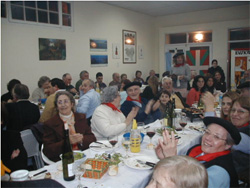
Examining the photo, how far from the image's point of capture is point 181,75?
6988 mm

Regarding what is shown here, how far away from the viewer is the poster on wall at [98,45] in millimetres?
7727

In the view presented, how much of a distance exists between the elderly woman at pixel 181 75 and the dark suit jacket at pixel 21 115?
437cm

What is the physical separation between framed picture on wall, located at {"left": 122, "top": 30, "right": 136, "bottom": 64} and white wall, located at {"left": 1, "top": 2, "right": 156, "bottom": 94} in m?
0.20

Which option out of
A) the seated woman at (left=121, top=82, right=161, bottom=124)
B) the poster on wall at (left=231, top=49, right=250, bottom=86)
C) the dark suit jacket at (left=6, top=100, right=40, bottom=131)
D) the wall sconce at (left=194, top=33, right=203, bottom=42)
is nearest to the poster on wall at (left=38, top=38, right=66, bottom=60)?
the dark suit jacket at (left=6, top=100, right=40, bottom=131)

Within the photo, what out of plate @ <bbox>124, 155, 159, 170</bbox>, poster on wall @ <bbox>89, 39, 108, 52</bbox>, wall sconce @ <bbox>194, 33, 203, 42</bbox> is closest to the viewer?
plate @ <bbox>124, 155, 159, 170</bbox>

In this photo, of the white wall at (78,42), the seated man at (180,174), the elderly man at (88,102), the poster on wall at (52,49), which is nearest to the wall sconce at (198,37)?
the white wall at (78,42)

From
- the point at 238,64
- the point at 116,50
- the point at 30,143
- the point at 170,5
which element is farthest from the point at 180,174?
the point at 238,64

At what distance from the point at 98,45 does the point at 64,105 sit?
5531 mm

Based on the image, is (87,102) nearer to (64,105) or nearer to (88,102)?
(88,102)

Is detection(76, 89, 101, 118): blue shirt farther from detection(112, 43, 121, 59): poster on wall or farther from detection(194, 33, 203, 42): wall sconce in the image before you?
detection(194, 33, 203, 42): wall sconce

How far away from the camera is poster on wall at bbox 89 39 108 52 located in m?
7.73

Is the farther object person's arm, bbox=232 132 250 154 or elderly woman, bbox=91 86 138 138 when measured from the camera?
elderly woman, bbox=91 86 138 138

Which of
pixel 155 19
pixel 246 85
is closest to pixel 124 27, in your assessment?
pixel 155 19

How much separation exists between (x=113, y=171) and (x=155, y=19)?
32.5ft
